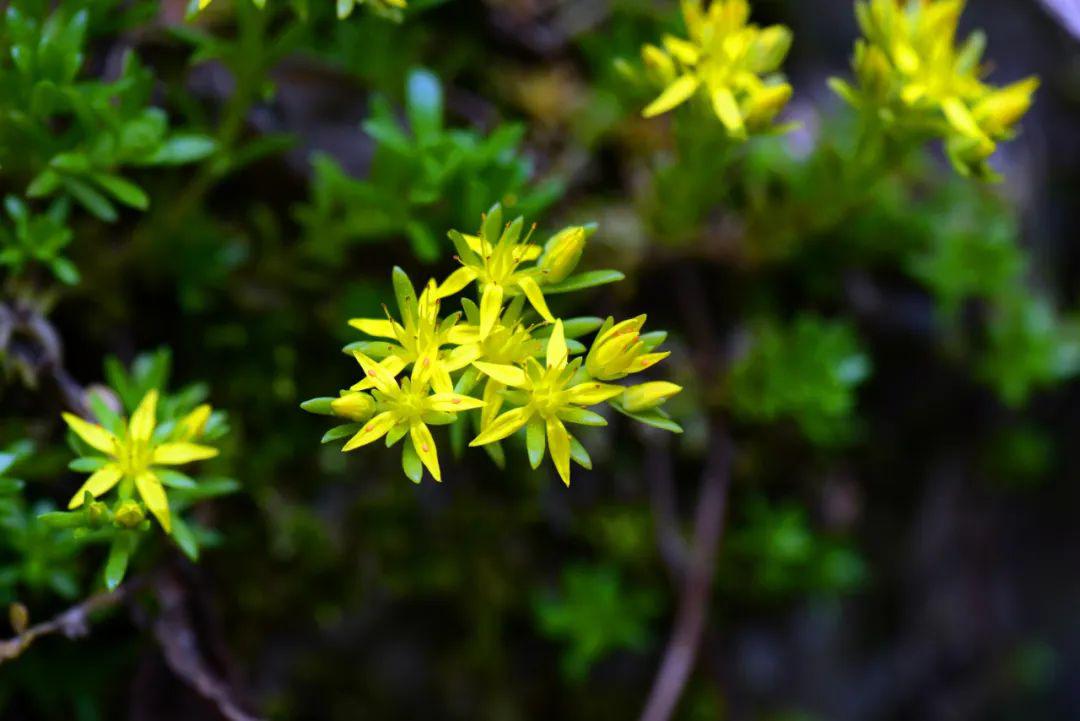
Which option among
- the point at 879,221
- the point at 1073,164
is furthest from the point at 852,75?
the point at 1073,164

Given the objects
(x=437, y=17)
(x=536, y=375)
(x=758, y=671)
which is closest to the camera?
(x=536, y=375)

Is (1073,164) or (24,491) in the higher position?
(1073,164)

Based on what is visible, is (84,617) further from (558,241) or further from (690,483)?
(690,483)

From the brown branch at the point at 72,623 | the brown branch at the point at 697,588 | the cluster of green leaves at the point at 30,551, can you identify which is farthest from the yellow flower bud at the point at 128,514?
the brown branch at the point at 697,588

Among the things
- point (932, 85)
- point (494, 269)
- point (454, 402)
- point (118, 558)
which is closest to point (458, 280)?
point (494, 269)

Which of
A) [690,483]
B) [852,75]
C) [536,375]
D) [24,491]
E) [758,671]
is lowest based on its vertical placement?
[24,491]

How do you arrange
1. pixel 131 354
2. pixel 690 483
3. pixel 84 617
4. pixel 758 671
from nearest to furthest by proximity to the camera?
pixel 84 617
pixel 131 354
pixel 690 483
pixel 758 671

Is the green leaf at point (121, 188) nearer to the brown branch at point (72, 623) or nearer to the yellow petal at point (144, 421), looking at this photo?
the yellow petal at point (144, 421)
